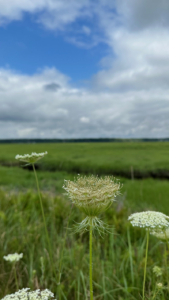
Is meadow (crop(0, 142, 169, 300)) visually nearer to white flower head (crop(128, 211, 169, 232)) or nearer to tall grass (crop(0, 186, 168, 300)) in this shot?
tall grass (crop(0, 186, 168, 300))

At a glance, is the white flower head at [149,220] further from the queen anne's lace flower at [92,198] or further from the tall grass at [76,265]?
the tall grass at [76,265]

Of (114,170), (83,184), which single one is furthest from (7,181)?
(83,184)

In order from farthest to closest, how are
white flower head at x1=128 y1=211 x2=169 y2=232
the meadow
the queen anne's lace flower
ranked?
the meadow → white flower head at x1=128 y1=211 x2=169 y2=232 → the queen anne's lace flower

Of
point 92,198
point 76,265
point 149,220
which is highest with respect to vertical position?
point 92,198

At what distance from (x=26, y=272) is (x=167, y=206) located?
980 centimetres

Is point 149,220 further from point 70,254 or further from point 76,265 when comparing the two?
point 70,254

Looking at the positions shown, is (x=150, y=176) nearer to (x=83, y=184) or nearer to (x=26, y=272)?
(x=26, y=272)

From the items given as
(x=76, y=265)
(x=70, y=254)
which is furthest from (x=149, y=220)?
(x=70, y=254)

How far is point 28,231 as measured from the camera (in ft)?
16.0

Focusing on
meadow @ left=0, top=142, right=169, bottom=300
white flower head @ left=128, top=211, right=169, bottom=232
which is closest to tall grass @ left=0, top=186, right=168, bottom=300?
meadow @ left=0, top=142, right=169, bottom=300

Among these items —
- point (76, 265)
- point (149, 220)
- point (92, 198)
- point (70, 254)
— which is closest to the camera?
point (92, 198)

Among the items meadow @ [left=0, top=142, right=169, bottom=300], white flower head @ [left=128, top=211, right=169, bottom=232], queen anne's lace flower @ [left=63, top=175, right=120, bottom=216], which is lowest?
meadow @ [left=0, top=142, right=169, bottom=300]

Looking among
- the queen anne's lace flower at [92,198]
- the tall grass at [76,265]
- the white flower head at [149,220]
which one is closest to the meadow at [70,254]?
the tall grass at [76,265]

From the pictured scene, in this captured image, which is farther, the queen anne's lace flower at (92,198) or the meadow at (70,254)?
the meadow at (70,254)
